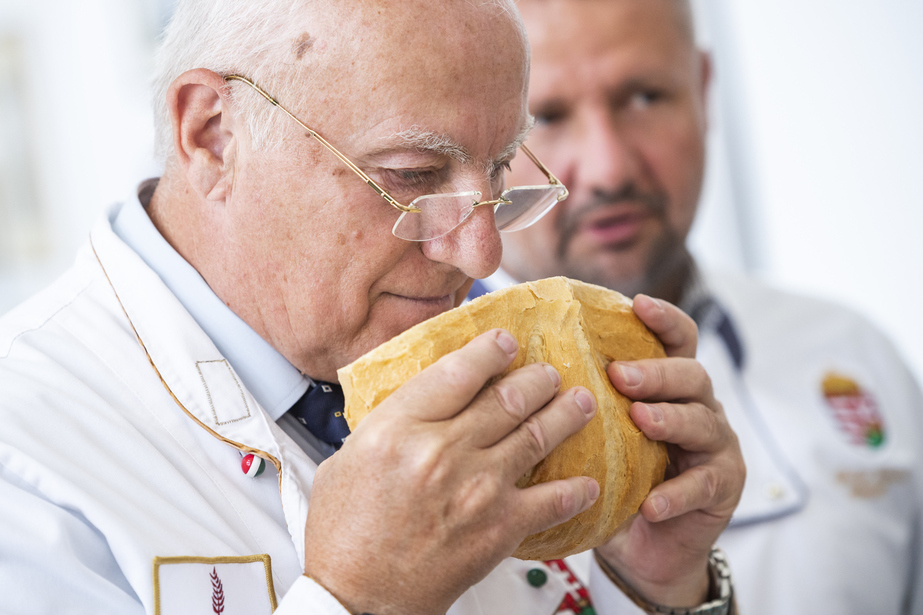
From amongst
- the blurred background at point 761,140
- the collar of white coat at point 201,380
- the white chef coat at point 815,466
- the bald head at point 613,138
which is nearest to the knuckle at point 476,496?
the collar of white coat at point 201,380

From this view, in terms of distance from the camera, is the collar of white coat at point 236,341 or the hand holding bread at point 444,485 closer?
the hand holding bread at point 444,485

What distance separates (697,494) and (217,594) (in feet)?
2.50

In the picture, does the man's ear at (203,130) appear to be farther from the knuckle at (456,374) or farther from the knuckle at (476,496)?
the knuckle at (476,496)

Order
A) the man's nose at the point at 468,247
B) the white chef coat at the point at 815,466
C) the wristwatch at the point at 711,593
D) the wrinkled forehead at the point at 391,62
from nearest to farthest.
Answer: the wrinkled forehead at the point at 391,62 → the man's nose at the point at 468,247 → the wristwatch at the point at 711,593 → the white chef coat at the point at 815,466

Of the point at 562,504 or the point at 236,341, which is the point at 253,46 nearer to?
the point at 236,341

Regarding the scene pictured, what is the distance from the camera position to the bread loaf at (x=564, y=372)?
1.04 m

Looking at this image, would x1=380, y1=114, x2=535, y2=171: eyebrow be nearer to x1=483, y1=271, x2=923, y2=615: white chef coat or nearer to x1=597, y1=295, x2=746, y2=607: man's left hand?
x1=597, y1=295, x2=746, y2=607: man's left hand

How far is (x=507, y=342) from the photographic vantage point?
1.03m

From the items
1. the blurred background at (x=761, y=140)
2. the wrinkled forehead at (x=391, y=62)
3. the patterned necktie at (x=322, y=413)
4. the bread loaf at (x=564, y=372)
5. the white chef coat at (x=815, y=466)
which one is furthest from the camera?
the blurred background at (x=761, y=140)

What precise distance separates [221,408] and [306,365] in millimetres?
163

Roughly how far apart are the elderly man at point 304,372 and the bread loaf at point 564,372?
0.16ft

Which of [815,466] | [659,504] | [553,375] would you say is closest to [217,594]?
[553,375]

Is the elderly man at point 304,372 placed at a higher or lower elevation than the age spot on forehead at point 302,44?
lower

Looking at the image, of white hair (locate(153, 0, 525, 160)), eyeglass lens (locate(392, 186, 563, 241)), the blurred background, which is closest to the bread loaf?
eyeglass lens (locate(392, 186, 563, 241))
